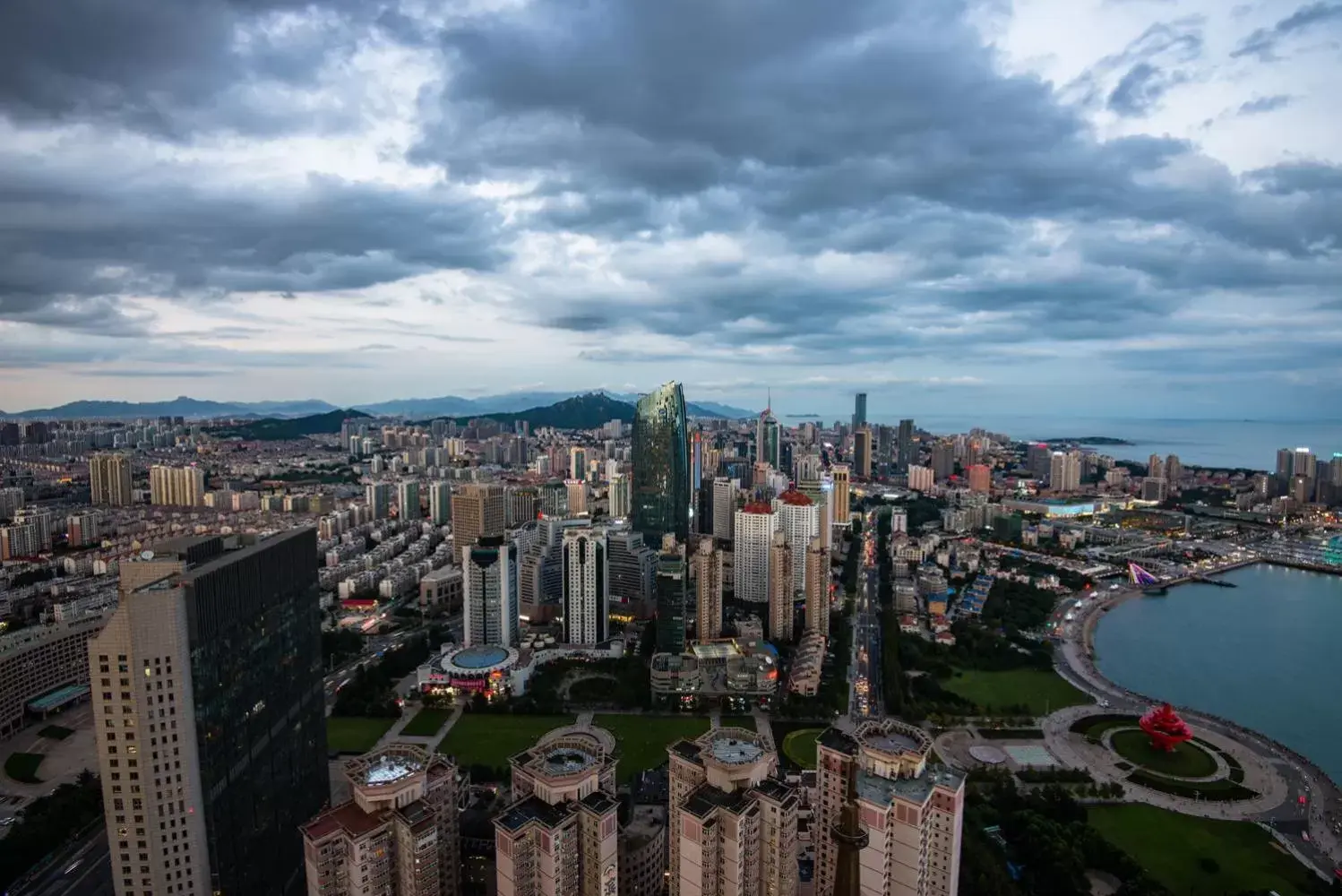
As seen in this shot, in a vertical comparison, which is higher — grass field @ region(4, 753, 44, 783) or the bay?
grass field @ region(4, 753, 44, 783)

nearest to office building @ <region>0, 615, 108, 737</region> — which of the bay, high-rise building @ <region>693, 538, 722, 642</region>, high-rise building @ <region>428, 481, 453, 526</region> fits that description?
high-rise building @ <region>693, 538, 722, 642</region>

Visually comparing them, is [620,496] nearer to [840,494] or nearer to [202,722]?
[840,494]

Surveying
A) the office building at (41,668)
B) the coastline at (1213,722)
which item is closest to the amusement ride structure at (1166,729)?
the coastline at (1213,722)

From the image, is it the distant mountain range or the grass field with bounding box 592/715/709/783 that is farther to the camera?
the distant mountain range

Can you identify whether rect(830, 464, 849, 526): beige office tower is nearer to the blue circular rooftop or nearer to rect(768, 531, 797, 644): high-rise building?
rect(768, 531, 797, 644): high-rise building

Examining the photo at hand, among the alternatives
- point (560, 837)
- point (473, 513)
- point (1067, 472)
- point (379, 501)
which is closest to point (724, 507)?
point (473, 513)

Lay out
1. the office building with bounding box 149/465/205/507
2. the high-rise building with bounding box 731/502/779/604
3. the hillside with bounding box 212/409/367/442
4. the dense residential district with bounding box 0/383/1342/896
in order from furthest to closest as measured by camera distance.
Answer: the hillside with bounding box 212/409/367/442, the office building with bounding box 149/465/205/507, the high-rise building with bounding box 731/502/779/604, the dense residential district with bounding box 0/383/1342/896
